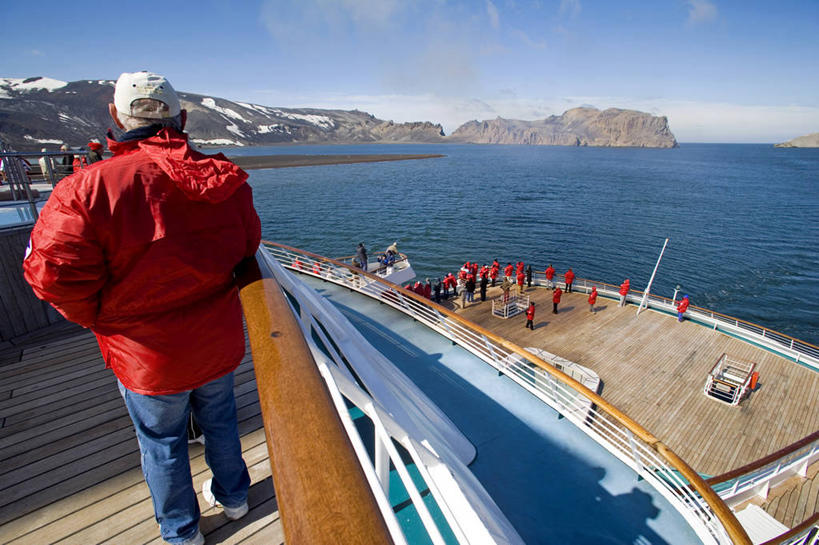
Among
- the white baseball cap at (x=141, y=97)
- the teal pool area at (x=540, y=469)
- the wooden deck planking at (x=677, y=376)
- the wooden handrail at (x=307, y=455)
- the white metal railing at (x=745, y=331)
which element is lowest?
the wooden deck planking at (x=677, y=376)

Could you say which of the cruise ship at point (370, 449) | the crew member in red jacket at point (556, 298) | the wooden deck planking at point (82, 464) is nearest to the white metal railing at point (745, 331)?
the crew member in red jacket at point (556, 298)

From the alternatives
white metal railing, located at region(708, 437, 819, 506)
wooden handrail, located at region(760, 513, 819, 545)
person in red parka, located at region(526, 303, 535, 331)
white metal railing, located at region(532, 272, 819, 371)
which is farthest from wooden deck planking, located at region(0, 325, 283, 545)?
white metal railing, located at region(532, 272, 819, 371)

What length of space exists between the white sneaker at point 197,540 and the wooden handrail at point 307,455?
1792mm

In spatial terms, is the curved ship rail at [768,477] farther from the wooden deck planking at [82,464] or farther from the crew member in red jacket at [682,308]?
the wooden deck planking at [82,464]

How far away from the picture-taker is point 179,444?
184cm

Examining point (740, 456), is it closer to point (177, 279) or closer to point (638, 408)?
point (638, 408)

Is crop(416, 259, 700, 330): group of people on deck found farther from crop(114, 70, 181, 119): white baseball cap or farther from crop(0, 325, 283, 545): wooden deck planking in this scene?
crop(114, 70, 181, 119): white baseball cap

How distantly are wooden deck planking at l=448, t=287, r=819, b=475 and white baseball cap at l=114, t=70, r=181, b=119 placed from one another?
458 inches

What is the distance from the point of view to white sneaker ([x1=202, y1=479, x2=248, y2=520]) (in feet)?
7.54

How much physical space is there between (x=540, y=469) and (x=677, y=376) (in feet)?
34.2

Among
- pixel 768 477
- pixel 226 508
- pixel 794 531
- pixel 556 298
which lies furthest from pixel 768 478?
pixel 226 508

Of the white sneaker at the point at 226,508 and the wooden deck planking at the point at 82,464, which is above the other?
the white sneaker at the point at 226,508

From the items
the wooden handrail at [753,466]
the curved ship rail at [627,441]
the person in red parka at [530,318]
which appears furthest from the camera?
the person in red parka at [530,318]

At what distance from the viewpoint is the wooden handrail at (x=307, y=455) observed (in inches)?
22.0
